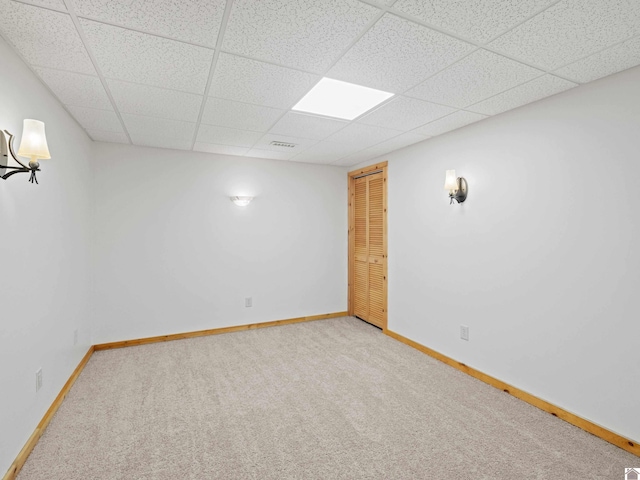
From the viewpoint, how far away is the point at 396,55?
184 cm

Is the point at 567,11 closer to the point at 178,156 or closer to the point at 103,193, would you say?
the point at 178,156

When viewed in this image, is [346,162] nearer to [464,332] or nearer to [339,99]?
[339,99]

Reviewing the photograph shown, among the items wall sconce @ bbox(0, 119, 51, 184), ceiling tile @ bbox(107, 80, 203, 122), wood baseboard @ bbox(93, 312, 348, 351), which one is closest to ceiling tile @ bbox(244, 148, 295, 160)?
ceiling tile @ bbox(107, 80, 203, 122)

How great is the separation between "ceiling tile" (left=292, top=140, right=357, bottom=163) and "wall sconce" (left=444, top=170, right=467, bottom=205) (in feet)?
4.10

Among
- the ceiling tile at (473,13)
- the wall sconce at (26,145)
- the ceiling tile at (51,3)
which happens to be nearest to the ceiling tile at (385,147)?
the ceiling tile at (473,13)

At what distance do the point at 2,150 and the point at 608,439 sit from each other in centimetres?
398

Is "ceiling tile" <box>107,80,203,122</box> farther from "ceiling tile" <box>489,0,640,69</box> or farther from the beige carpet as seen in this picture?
the beige carpet

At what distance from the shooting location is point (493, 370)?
2914 millimetres

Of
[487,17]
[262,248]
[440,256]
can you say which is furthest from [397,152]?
[487,17]

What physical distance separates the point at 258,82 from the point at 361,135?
1488 millimetres

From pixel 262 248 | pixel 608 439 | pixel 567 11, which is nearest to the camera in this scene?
pixel 567 11

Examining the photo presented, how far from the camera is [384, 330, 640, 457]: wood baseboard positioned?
2.05 m

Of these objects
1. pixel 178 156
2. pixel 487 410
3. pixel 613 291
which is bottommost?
pixel 487 410

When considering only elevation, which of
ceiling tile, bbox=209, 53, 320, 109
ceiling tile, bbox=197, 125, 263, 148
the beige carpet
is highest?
ceiling tile, bbox=197, 125, 263, 148
